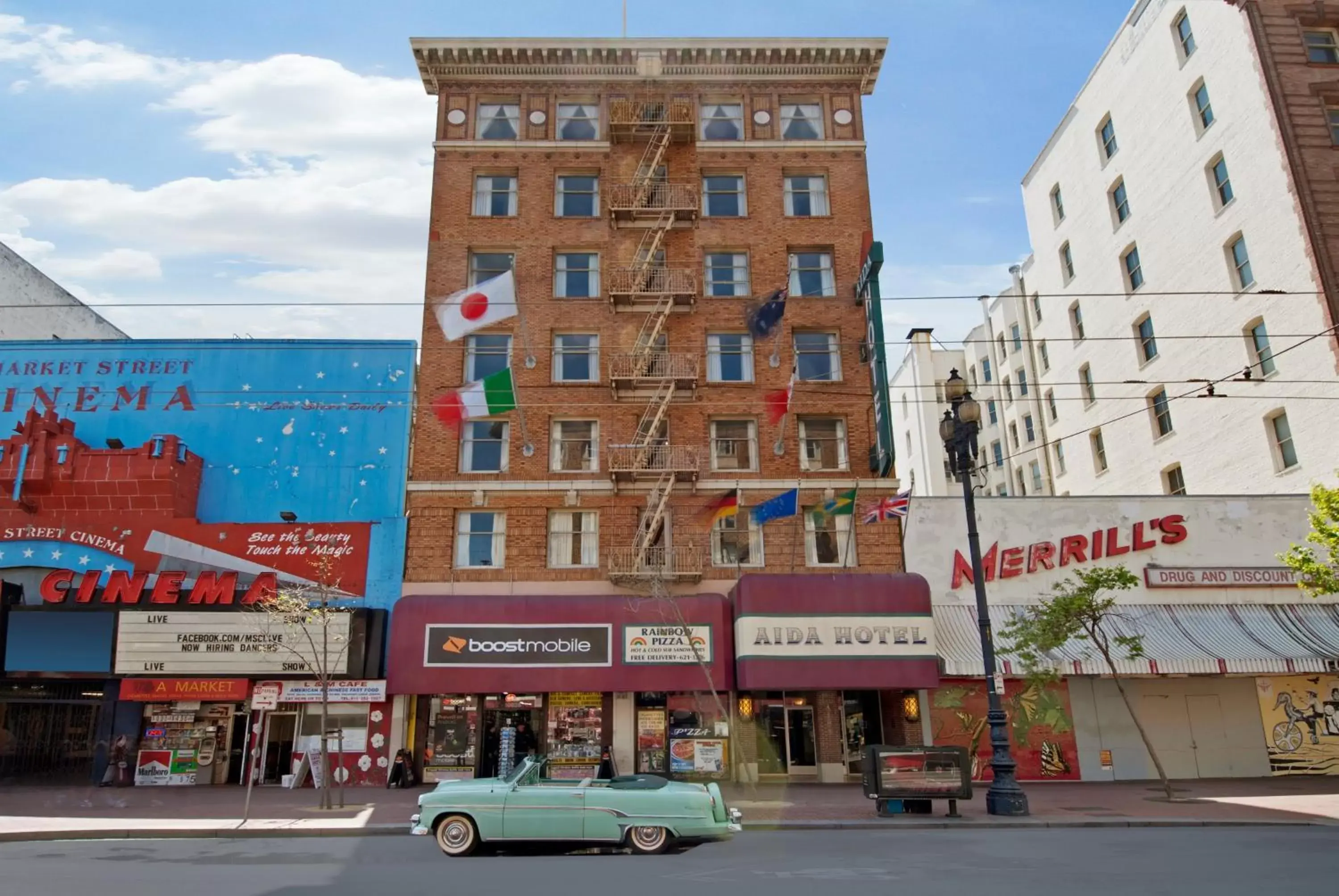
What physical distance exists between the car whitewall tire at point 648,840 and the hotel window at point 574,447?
52.2 ft

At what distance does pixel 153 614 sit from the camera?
2577 centimetres

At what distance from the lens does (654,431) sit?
1114 inches

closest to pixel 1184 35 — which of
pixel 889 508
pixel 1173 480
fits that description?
pixel 1173 480

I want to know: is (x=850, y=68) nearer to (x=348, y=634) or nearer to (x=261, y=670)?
(x=348, y=634)

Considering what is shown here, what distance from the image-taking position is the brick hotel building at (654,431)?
83.1 ft

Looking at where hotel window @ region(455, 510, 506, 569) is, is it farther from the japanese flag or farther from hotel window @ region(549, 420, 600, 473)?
the japanese flag

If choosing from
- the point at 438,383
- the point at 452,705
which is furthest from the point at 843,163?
the point at 452,705

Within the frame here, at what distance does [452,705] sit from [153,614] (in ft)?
28.5

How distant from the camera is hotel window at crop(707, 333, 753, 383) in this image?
2978 centimetres

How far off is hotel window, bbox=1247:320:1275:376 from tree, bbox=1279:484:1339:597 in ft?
25.6

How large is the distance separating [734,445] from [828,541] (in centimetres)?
416

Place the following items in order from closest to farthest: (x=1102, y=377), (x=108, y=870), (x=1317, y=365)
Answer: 1. (x=108, y=870)
2. (x=1317, y=365)
3. (x=1102, y=377)

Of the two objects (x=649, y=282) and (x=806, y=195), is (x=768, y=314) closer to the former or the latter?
(x=649, y=282)

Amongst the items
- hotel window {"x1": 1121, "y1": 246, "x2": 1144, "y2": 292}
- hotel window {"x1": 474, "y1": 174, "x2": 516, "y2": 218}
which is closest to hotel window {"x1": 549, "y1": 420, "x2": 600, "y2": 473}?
hotel window {"x1": 474, "y1": 174, "x2": 516, "y2": 218}
